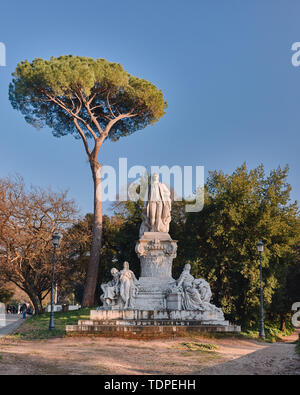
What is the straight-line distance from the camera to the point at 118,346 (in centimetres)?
998

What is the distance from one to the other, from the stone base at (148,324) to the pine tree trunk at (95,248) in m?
10.5

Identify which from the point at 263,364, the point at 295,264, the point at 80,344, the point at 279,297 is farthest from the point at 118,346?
the point at 295,264

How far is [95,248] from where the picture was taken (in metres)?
23.9

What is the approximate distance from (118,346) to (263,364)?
11.3ft

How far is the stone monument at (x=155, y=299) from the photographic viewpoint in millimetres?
11953

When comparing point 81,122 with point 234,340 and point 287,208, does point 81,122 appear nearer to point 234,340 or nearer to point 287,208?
point 287,208

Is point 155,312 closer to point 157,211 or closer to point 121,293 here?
point 121,293

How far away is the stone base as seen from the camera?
38.2 feet

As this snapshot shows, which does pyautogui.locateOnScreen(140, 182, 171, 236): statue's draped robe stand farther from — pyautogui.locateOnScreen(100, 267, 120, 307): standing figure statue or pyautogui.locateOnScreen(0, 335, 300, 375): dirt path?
pyautogui.locateOnScreen(0, 335, 300, 375): dirt path

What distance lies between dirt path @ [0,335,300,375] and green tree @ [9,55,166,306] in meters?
13.3

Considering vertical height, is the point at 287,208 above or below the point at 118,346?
above

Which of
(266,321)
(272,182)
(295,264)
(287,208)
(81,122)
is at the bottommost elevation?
(266,321)

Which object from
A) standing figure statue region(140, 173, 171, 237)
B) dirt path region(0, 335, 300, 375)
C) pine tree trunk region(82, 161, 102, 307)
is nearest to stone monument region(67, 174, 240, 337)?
standing figure statue region(140, 173, 171, 237)
